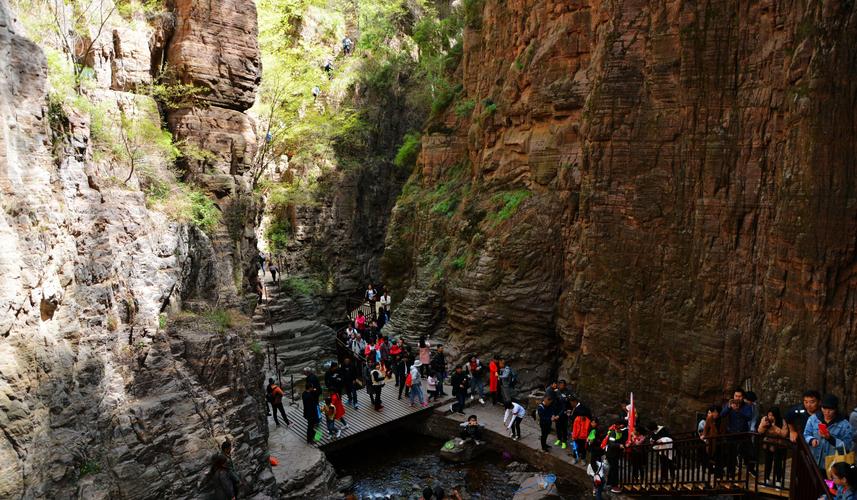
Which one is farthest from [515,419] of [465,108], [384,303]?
[465,108]

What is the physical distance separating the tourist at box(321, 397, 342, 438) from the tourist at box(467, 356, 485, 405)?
4.52m

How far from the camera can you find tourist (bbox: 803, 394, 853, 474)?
7453 mm

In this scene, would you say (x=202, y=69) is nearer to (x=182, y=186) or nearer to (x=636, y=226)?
(x=182, y=186)

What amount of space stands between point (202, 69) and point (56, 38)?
4151 mm

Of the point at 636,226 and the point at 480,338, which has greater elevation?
the point at 636,226

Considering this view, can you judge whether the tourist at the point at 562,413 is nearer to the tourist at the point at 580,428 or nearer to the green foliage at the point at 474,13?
the tourist at the point at 580,428

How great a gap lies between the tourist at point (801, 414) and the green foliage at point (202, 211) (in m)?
12.4

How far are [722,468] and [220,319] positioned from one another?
10.5 m

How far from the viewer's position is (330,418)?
1603cm

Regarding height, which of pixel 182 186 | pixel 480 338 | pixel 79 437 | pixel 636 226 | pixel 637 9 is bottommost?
pixel 480 338

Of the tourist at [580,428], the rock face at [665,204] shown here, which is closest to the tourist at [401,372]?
the rock face at [665,204]

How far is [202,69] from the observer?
51.7 ft

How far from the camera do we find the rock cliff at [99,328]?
7938 millimetres

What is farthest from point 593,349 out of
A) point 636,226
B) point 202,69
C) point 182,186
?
point 202,69
